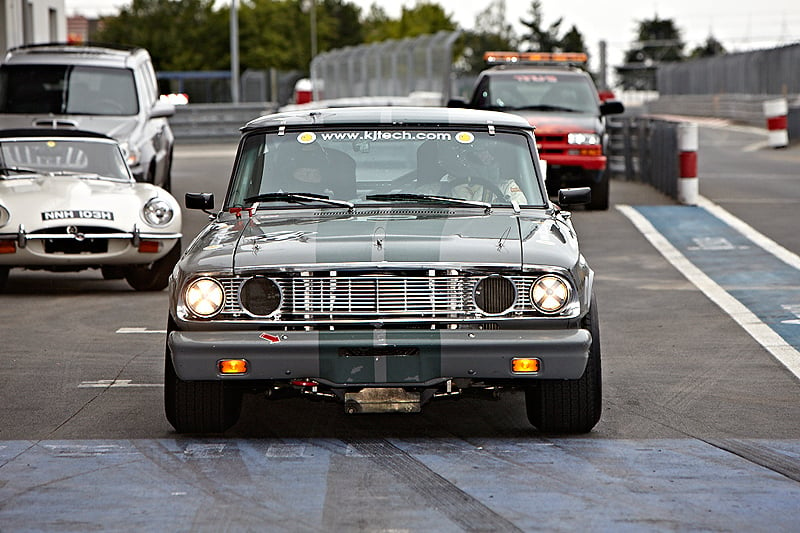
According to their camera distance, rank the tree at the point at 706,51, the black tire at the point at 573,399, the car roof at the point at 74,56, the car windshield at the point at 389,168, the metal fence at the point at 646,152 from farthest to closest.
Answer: the tree at the point at 706,51, the metal fence at the point at 646,152, the car roof at the point at 74,56, the car windshield at the point at 389,168, the black tire at the point at 573,399

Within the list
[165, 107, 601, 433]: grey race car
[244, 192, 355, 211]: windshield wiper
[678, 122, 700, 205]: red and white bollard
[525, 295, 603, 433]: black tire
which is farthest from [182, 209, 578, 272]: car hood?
[678, 122, 700, 205]: red and white bollard

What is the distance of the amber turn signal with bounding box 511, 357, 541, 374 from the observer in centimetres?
658

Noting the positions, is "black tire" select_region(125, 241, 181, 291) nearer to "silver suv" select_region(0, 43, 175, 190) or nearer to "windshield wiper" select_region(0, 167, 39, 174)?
"windshield wiper" select_region(0, 167, 39, 174)

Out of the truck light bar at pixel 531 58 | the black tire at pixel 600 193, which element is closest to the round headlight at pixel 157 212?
the black tire at pixel 600 193

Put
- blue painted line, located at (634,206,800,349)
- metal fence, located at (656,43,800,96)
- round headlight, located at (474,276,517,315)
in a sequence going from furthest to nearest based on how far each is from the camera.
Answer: metal fence, located at (656,43,800,96), blue painted line, located at (634,206,800,349), round headlight, located at (474,276,517,315)

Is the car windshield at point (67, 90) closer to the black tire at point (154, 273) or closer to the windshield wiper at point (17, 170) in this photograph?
the windshield wiper at point (17, 170)

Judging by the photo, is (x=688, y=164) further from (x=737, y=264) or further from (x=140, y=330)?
(x=140, y=330)

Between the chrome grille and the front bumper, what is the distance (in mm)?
88

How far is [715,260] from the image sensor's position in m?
14.7

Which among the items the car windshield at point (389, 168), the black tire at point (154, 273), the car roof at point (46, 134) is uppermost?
the car roof at point (46, 134)

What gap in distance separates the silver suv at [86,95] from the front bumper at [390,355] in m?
11.9

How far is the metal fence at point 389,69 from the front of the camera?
37750mm

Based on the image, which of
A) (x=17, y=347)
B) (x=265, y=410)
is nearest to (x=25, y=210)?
(x=17, y=347)

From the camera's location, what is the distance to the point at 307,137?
812cm
